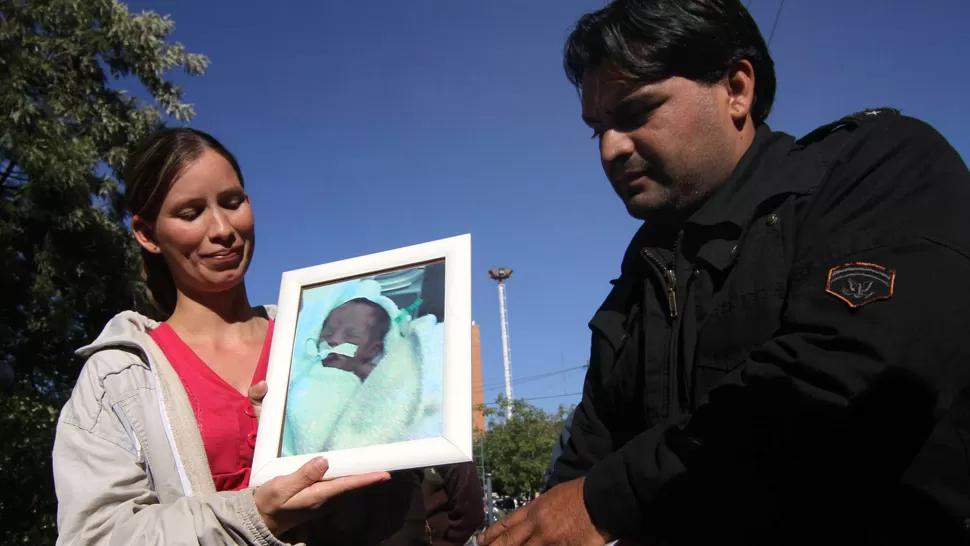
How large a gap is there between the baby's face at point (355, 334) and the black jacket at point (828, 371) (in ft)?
2.18

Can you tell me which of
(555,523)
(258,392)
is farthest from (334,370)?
(555,523)

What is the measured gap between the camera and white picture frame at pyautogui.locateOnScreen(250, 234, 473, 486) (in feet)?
5.45

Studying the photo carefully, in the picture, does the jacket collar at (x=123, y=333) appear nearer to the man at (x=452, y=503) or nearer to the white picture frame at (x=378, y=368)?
the white picture frame at (x=378, y=368)

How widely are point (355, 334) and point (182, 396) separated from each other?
53 cm

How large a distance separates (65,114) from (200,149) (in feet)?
41.8

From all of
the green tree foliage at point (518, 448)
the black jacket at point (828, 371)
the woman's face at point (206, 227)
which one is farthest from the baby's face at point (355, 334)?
the green tree foliage at point (518, 448)

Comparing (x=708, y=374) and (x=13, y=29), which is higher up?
(x=13, y=29)

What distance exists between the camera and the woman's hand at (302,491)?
1700 mm

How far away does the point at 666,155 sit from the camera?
2.01 meters

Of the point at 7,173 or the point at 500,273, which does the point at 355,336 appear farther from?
the point at 500,273

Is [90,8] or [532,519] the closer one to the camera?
[532,519]

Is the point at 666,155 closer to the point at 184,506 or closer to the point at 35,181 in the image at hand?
the point at 184,506

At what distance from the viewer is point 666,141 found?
6.56 ft

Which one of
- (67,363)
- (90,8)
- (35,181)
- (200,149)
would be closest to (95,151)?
(35,181)
